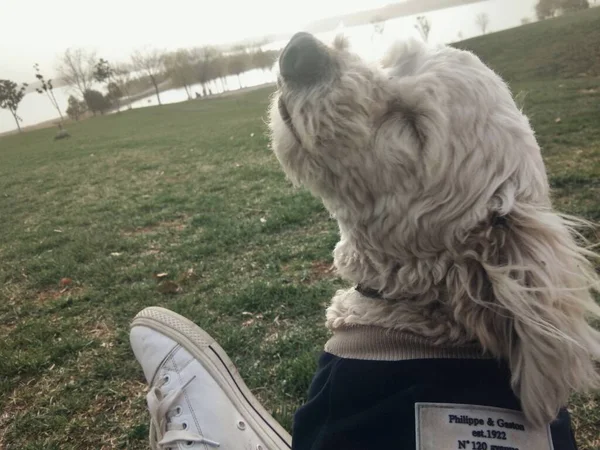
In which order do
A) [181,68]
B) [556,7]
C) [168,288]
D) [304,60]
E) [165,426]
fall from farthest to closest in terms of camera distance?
[181,68] < [556,7] < [168,288] < [165,426] < [304,60]

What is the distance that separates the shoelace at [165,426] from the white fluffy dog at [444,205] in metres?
1.02

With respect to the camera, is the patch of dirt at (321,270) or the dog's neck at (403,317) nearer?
the dog's neck at (403,317)

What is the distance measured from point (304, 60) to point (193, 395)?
182 cm

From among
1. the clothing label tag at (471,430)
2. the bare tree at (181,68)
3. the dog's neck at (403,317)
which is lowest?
the clothing label tag at (471,430)

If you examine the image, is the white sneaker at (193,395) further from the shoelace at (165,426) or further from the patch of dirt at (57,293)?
the patch of dirt at (57,293)

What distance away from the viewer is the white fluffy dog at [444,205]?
1.29 m

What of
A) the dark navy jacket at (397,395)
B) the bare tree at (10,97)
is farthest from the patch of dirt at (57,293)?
the bare tree at (10,97)

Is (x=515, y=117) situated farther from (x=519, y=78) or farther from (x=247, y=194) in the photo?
(x=519, y=78)

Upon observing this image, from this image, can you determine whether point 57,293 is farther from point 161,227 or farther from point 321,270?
point 321,270

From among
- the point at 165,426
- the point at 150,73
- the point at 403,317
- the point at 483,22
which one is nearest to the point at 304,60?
the point at 403,317

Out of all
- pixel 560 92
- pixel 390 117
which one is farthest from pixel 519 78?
pixel 390 117

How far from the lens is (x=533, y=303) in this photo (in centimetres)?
126

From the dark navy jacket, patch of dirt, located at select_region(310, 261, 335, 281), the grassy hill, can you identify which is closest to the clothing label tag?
the dark navy jacket

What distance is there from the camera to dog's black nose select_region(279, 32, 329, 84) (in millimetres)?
1717
